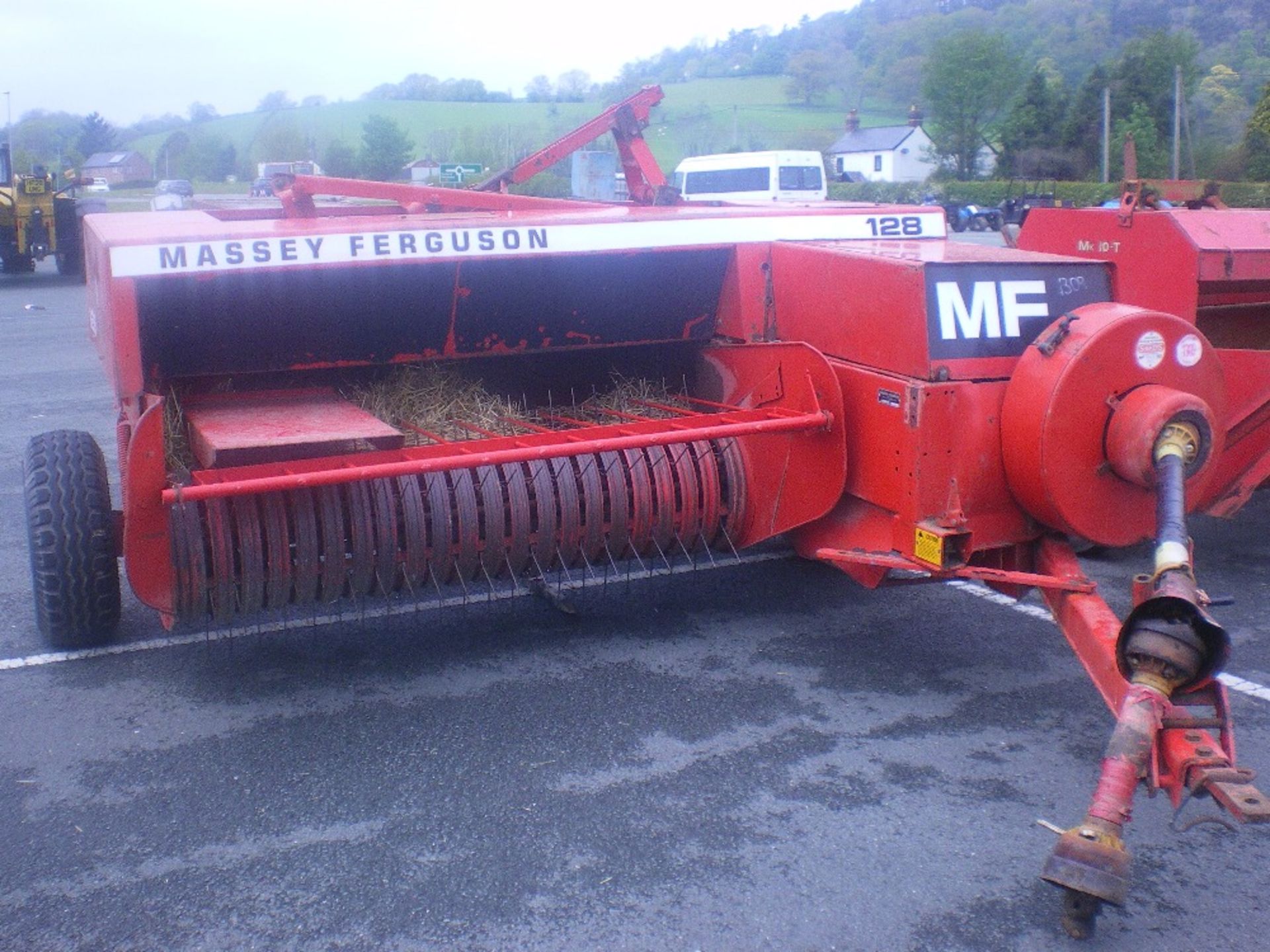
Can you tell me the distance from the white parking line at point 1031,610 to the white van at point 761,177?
1497 centimetres

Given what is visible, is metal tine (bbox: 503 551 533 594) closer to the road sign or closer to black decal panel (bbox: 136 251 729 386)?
black decal panel (bbox: 136 251 729 386)

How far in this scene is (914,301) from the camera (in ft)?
12.6

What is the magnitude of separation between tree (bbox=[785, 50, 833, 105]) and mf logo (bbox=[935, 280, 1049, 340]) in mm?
62236

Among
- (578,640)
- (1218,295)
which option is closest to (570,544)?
(578,640)

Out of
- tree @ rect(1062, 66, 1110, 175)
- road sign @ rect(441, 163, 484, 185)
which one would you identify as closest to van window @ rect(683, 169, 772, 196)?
road sign @ rect(441, 163, 484, 185)

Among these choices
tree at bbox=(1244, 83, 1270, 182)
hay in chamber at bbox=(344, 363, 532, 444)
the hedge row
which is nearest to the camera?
hay in chamber at bbox=(344, 363, 532, 444)

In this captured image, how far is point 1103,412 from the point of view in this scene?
12.0 ft

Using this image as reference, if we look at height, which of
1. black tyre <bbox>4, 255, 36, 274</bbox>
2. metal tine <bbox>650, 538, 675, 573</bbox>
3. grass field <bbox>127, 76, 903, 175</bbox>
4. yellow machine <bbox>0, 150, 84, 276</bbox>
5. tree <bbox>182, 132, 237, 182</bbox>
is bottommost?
metal tine <bbox>650, 538, 675, 573</bbox>

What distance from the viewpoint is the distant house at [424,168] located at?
85.0 ft

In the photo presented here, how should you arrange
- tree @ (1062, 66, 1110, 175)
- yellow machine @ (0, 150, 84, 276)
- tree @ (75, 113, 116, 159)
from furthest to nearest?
tree @ (75, 113, 116, 159)
tree @ (1062, 66, 1110, 175)
yellow machine @ (0, 150, 84, 276)

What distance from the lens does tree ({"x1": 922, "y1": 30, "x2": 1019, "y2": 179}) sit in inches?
2141

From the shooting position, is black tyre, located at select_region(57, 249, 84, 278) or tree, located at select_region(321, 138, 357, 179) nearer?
black tyre, located at select_region(57, 249, 84, 278)

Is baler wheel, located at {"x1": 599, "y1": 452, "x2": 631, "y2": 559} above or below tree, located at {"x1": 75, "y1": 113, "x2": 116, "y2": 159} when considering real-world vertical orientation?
below

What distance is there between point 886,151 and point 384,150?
3123 centimetres
